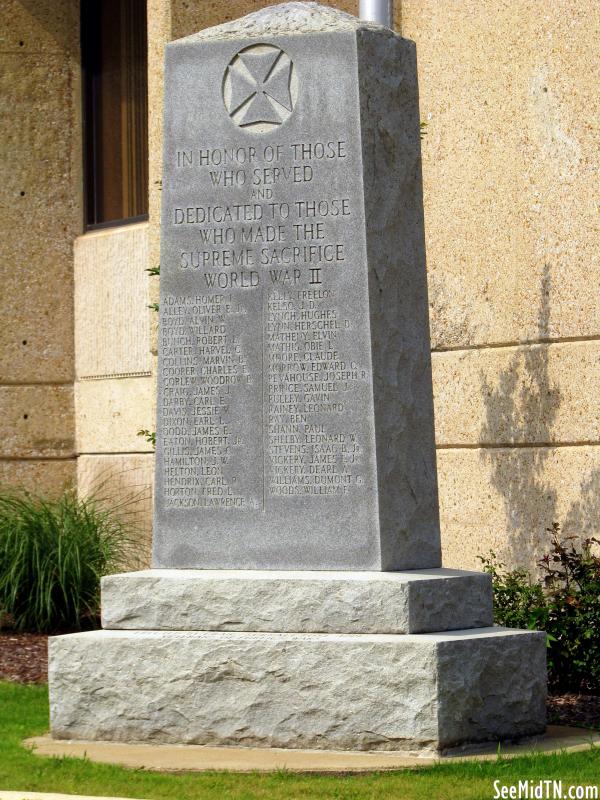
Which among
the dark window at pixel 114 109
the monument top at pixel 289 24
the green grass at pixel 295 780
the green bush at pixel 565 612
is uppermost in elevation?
the dark window at pixel 114 109

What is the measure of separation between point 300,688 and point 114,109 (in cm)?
959

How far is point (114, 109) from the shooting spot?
16.0 metres

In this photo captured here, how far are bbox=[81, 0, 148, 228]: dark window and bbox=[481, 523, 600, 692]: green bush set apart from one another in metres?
7.04

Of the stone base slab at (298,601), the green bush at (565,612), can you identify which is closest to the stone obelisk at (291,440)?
the stone base slab at (298,601)

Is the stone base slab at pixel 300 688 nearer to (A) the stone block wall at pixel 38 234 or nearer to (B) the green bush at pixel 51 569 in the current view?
(B) the green bush at pixel 51 569

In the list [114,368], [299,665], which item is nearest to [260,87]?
[299,665]

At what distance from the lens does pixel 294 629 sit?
7703 mm

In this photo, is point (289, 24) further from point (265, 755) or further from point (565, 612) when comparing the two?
point (565, 612)

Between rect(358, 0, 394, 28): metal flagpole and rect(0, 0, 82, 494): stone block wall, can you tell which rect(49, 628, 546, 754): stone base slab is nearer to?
rect(358, 0, 394, 28): metal flagpole

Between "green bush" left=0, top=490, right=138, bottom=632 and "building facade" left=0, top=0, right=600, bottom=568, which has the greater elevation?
"building facade" left=0, top=0, right=600, bottom=568

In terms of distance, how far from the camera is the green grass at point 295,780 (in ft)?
21.4

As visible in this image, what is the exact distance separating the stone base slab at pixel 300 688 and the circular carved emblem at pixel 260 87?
257 centimetres

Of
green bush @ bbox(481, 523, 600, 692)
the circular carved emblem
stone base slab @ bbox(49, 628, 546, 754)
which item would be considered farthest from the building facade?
the circular carved emblem

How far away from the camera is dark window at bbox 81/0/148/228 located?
51.7 ft
